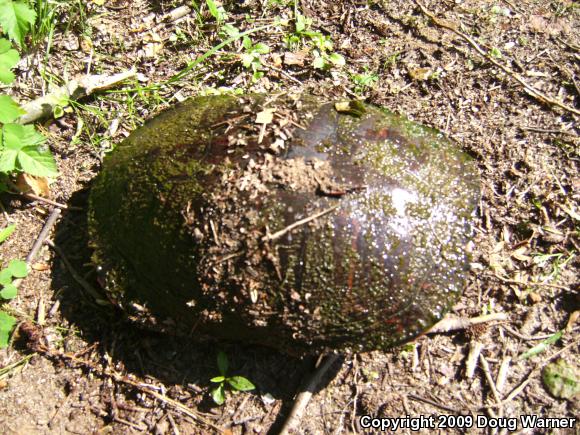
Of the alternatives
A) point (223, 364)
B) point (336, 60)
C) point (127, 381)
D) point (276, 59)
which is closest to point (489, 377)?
point (223, 364)

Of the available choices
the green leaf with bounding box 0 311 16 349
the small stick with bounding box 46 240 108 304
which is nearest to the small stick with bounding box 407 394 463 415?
the small stick with bounding box 46 240 108 304

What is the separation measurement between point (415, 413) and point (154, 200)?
1.90 metres

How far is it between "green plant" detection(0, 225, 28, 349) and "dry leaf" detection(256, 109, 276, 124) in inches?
67.8

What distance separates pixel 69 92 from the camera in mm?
3457

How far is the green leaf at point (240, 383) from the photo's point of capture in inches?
109

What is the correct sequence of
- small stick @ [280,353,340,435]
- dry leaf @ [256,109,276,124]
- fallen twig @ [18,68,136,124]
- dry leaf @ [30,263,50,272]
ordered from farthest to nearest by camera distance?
1. fallen twig @ [18,68,136,124]
2. dry leaf @ [30,263,50,272]
3. small stick @ [280,353,340,435]
4. dry leaf @ [256,109,276,124]

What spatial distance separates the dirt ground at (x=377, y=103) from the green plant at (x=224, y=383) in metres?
0.05

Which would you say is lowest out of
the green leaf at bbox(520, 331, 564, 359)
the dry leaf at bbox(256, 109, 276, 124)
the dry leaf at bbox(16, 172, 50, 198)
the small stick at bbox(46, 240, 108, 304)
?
the green leaf at bbox(520, 331, 564, 359)

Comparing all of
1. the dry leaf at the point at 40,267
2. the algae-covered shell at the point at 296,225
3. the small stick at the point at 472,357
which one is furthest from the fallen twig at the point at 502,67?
the dry leaf at the point at 40,267

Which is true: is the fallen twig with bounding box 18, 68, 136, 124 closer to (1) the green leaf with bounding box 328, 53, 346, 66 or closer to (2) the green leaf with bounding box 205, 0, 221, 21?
(2) the green leaf with bounding box 205, 0, 221, 21

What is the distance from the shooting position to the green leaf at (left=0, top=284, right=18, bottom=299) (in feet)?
9.23

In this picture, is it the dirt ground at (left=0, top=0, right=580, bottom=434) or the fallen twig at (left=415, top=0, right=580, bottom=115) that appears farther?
the fallen twig at (left=415, top=0, right=580, bottom=115)

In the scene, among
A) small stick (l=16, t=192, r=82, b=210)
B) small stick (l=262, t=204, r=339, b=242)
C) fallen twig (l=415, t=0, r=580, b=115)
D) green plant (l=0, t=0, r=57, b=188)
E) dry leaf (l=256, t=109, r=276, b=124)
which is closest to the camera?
small stick (l=262, t=204, r=339, b=242)

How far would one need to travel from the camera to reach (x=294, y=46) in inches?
154
